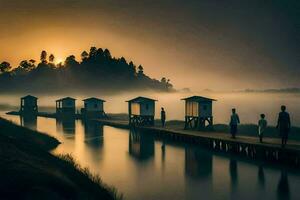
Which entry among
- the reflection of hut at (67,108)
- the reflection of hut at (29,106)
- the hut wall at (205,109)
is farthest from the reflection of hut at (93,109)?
the hut wall at (205,109)

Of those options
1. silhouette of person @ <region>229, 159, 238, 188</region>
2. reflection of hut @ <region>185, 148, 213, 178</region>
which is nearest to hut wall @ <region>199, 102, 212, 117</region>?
reflection of hut @ <region>185, 148, 213, 178</region>

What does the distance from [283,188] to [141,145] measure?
86.2 ft

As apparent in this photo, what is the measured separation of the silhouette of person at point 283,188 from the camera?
24947 mm

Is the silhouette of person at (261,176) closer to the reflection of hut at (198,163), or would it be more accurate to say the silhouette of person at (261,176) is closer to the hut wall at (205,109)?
the reflection of hut at (198,163)

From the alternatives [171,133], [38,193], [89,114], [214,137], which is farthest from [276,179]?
[89,114]

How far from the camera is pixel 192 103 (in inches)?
2128

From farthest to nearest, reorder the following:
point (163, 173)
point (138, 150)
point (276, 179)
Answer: point (138, 150)
point (163, 173)
point (276, 179)

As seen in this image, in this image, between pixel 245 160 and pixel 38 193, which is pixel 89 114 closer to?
pixel 245 160

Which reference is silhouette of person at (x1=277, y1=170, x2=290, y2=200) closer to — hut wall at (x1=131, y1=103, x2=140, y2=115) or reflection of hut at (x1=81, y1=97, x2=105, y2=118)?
hut wall at (x1=131, y1=103, x2=140, y2=115)

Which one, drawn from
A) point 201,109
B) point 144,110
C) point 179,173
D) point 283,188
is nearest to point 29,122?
point 144,110

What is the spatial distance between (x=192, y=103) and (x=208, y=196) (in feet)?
96.8

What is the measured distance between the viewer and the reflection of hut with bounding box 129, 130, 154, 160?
144 ft

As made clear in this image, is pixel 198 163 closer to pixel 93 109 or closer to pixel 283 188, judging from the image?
pixel 283 188

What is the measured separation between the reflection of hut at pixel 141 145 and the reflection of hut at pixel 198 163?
446 centimetres
